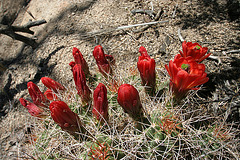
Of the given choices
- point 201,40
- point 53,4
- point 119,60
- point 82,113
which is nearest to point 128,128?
point 82,113

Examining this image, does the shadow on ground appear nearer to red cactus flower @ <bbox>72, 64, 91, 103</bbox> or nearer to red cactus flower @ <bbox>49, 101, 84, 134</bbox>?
red cactus flower @ <bbox>72, 64, 91, 103</bbox>

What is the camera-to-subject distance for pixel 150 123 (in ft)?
3.82

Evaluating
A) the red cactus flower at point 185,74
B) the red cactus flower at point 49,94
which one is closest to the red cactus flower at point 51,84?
the red cactus flower at point 49,94

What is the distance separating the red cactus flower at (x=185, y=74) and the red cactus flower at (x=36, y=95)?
1.03 m

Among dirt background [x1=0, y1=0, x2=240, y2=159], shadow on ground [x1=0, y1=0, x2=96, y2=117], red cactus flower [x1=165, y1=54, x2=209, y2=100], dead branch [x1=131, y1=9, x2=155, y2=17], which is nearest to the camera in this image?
red cactus flower [x1=165, y1=54, x2=209, y2=100]

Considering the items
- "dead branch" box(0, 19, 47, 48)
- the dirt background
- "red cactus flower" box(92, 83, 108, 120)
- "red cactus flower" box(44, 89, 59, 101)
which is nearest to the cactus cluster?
"red cactus flower" box(92, 83, 108, 120)

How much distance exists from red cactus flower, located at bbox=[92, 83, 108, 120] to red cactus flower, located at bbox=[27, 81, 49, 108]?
539mm

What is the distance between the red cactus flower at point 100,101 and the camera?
44.2 inches

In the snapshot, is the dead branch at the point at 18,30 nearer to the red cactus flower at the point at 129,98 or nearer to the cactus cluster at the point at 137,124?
the cactus cluster at the point at 137,124

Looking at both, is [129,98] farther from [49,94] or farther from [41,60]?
[41,60]

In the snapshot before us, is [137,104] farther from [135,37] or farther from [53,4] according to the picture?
[53,4]

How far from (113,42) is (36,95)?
1.40m

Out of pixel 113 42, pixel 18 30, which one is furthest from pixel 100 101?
pixel 18 30

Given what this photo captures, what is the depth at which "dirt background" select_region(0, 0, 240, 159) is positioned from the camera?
196cm
